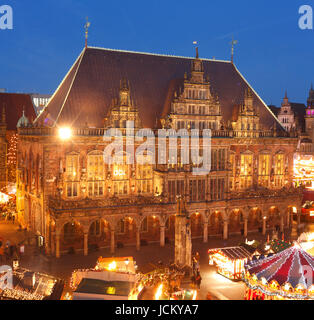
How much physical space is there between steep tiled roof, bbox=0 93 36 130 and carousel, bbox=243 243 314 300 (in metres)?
39.9

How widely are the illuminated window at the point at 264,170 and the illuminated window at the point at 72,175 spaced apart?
20.2 m

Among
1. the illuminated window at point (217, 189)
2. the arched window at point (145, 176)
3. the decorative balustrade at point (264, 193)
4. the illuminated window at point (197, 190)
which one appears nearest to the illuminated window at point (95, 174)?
the arched window at point (145, 176)

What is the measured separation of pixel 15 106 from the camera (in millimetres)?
53062

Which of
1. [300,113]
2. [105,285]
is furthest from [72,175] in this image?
[300,113]

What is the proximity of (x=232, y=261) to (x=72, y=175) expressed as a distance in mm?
15702

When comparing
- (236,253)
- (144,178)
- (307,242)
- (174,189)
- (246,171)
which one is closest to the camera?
(236,253)

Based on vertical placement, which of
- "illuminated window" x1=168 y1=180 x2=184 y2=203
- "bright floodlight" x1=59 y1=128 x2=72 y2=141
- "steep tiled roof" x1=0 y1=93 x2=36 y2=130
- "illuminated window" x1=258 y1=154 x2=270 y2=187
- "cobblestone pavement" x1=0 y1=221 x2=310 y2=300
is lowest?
"cobblestone pavement" x1=0 y1=221 x2=310 y2=300

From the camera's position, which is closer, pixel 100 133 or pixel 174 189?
pixel 100 133

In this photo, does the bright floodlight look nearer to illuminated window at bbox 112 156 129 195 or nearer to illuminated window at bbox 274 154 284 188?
illuminated window at bbox 112 156 129 195

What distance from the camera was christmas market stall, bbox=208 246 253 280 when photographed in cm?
2722

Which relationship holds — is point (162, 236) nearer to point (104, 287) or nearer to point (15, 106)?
point (104, 287)

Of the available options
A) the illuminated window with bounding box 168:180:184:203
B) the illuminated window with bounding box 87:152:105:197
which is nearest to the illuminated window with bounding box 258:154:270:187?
the illuminated window with bounding box 168:180:184:203
